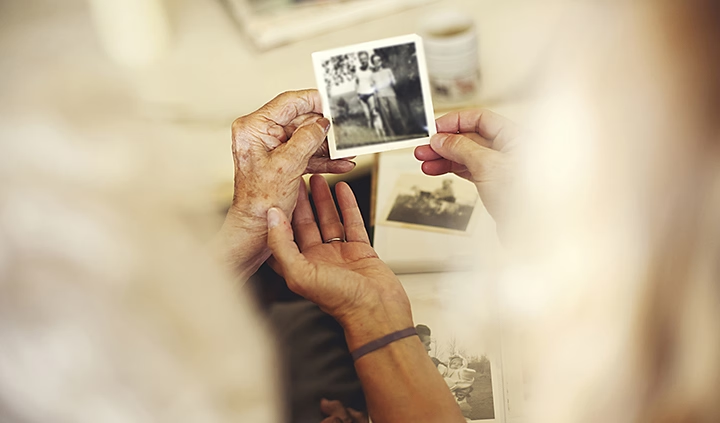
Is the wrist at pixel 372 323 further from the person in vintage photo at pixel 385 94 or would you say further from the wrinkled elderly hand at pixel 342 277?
the person in vintage photo at pixel 385 94

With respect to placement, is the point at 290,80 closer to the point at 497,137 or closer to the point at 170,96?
the point at 170,96

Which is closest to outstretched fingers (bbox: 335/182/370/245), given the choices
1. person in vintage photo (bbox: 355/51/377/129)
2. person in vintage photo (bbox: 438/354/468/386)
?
person in vintage photo (bbox: 355/51/377/129)

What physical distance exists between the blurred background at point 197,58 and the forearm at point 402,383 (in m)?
0.34

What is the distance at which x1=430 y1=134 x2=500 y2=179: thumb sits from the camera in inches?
31.1

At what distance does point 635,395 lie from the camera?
0.59 m

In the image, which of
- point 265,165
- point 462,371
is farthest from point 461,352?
point 265,165

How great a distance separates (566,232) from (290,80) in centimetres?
60

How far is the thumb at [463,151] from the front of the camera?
0.79 meters

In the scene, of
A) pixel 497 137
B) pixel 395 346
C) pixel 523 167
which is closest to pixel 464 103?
pixel 497 137

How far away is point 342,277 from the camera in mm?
697

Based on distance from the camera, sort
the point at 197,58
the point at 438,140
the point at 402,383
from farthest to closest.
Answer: the point at 197,58 < the point at 438,140 < the point at 402,383

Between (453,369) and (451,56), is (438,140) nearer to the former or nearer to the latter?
(451,56)

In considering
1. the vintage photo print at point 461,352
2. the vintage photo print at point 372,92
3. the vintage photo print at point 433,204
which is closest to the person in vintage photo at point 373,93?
the vintage photo print at point 372,92

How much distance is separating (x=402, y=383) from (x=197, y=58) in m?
0.77
